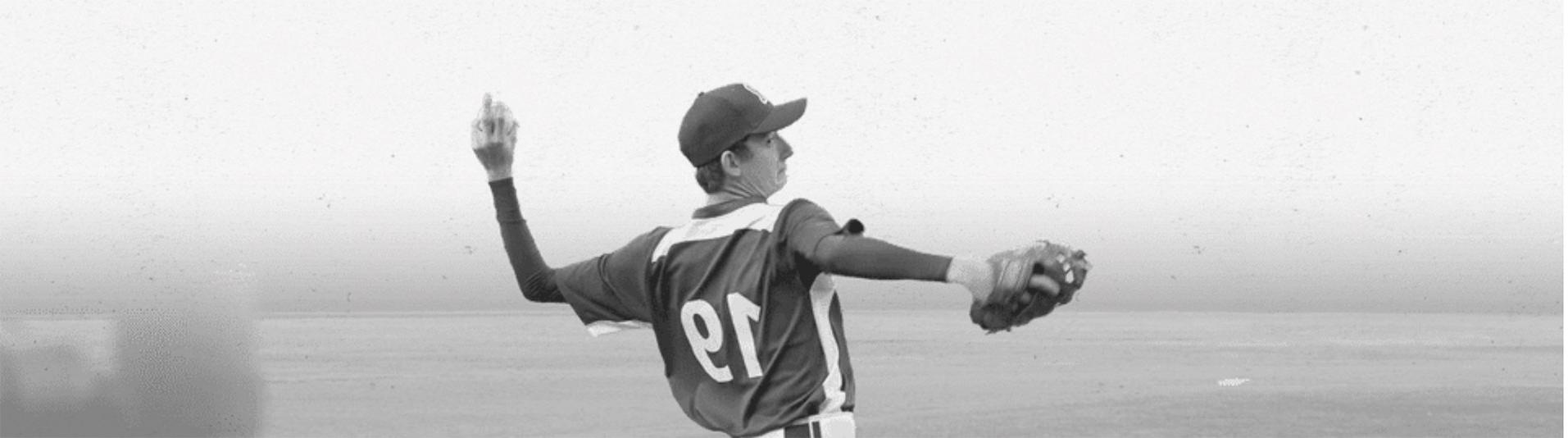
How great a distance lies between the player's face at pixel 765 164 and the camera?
11.9 ft

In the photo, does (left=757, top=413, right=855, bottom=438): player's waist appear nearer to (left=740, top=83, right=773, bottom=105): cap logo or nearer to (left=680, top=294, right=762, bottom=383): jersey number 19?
(left=680, top=294, right=762, bottom=383): jersey number 19

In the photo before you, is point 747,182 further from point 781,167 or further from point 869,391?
point 869,391

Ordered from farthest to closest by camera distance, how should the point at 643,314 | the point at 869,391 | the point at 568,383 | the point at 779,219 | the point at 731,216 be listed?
the point at 568,383 < the point at 869,391 < the point at 643,314 < the point at 731,216 < the point at 779,219

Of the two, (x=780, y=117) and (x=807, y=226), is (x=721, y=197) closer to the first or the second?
(x=780, y=117)

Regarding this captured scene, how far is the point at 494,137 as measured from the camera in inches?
157

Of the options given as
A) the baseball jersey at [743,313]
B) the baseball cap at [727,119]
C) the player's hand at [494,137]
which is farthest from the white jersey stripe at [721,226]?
→ the player's hand at [494,137]

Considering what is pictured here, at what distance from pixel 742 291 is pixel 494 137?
0.80 metres

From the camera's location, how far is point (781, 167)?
367 centimetres

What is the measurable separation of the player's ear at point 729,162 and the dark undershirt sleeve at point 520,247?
61cm

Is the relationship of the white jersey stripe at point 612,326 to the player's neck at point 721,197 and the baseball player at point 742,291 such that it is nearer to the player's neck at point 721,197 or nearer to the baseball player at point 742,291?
the baseball player at point 742,291

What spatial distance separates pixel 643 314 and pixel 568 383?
31.2ft

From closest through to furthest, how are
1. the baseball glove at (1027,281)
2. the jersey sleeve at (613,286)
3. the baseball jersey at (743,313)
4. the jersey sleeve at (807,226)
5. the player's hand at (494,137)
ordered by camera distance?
the baseball glove at (1027,281)
the jersey sleeve at (807,226)
the baseball jersey at (743,313)
the jersey sleeve at (613,286)
the player's hand at (494,137)

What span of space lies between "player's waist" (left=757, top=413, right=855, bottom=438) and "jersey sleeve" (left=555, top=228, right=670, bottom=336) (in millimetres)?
441

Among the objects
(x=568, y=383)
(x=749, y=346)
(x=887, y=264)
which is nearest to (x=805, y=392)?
(x=749, y=346)
